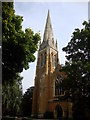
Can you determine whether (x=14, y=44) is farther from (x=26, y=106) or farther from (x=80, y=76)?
(x=26, y=106)

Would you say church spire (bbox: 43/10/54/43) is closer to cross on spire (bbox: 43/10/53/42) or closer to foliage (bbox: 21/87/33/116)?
cross on spire (bbox: 43/10/53/42)

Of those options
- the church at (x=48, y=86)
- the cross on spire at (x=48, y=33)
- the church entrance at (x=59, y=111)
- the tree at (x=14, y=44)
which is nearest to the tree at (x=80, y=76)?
the tree at (x=14, y=44)

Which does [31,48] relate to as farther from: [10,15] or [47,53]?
[47,53]

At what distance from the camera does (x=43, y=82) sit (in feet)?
111

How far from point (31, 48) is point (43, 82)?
2398 cm

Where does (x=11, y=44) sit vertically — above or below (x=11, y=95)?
above

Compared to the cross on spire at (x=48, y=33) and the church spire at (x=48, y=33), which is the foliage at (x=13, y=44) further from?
the cross on spire at (x=48, y=33)

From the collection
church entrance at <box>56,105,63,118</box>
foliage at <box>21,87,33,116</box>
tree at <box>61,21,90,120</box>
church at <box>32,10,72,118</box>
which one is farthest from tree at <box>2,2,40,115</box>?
foliage at <box>21,87,33,116</box>

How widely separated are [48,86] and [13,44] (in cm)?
2444

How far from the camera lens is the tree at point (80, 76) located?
474 inches

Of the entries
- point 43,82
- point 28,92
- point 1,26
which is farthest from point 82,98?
point 28,92

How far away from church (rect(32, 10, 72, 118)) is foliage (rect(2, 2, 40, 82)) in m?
13.2

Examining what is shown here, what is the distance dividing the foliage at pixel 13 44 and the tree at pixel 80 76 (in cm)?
466

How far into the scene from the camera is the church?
1099 inches
